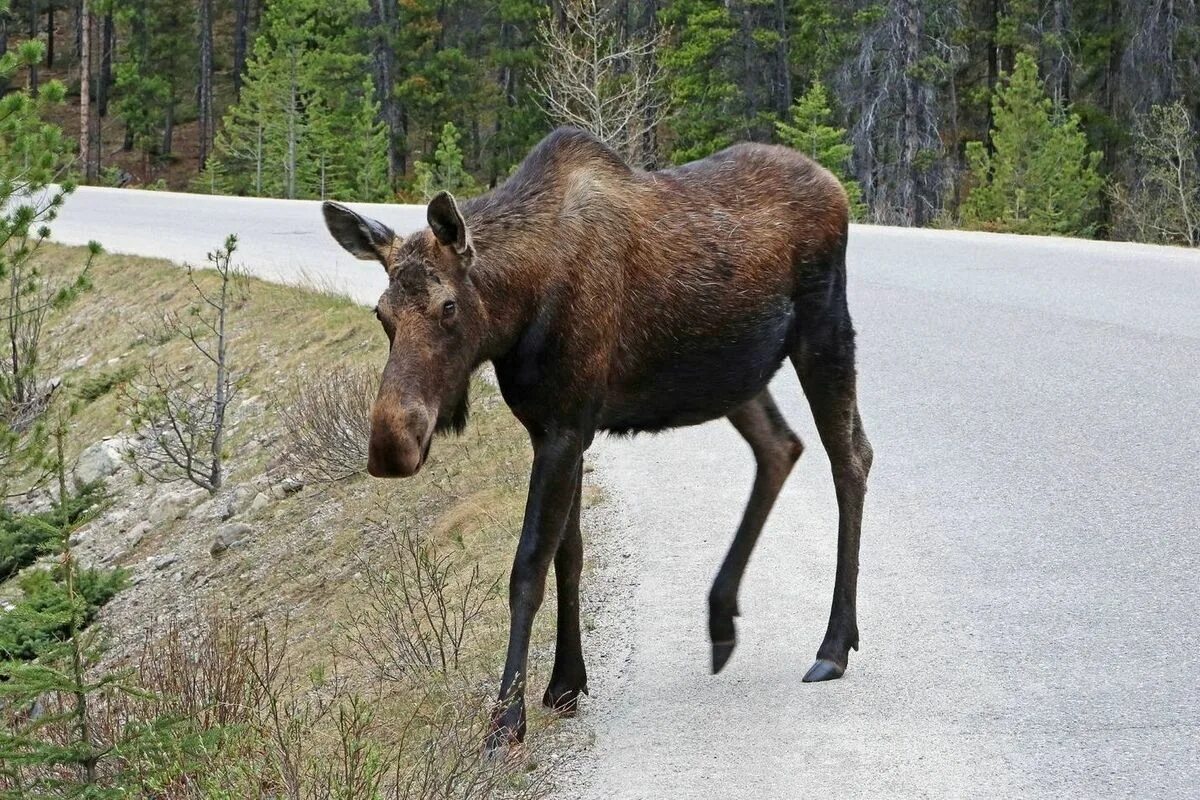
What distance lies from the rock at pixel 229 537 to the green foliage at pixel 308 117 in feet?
109

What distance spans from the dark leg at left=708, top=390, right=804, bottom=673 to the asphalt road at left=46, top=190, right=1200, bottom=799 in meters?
0.17

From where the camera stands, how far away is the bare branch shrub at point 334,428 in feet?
36.6

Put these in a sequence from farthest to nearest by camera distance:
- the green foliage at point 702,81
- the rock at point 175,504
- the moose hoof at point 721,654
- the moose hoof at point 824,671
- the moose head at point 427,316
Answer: the green foliage at point 702,81, the rock at point 175,504, the moose hoof at point 721,654, the moose hoof at point 824,671, the moose head at point 427,316

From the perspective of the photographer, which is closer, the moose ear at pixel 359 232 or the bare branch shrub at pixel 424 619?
the moose ear at pixel 359 232

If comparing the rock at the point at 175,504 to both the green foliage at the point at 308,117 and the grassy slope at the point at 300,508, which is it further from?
the green foliage at the point at 308,117

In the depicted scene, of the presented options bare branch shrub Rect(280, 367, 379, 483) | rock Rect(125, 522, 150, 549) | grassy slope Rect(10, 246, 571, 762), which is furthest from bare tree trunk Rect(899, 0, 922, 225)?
bare branch shrub Rect(280, 367, 379, 483)

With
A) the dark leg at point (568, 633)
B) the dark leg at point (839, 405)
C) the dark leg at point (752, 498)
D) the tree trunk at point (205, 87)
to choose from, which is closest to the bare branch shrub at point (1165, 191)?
the dark leg at point (752, 498)

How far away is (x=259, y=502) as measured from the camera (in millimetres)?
12305

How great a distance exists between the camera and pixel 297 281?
1775cm

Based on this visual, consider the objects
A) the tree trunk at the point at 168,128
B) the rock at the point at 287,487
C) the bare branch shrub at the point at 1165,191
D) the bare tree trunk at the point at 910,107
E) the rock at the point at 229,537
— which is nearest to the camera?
the rock at the point at 229,537

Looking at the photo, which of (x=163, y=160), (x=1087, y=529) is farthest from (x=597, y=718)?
(x=163, y=160)

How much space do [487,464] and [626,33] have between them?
132 feet

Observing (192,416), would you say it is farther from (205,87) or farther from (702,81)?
(205,87)

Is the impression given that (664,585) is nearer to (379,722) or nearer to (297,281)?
(379,722)
